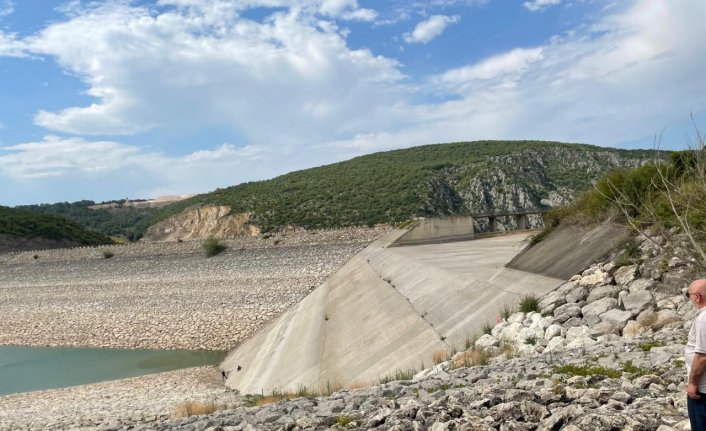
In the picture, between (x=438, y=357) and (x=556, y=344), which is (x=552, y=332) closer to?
(x=556, y=344)

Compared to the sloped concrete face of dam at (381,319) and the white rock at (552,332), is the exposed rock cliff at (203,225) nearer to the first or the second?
the sloped concrete face of dam at (381,319)

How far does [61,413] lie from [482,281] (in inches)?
429

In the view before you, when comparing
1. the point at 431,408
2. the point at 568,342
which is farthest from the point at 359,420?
the point at 568,342

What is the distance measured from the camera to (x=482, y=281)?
44.8ft

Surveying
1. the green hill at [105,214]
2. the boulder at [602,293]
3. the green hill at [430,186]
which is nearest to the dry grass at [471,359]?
the boulder at [602,293]

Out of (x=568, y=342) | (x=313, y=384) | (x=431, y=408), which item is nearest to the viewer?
(x=431, y=408)

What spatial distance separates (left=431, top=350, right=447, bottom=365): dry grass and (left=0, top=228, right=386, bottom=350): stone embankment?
54.4 ft

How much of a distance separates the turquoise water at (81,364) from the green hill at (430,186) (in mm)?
26560

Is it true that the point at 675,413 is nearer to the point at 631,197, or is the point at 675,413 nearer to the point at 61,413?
the point at 631,197

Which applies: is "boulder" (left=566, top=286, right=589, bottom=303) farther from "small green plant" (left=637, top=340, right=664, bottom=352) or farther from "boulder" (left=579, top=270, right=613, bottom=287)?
"small green plant" (left=637, top=340, right=664, bottom=352)

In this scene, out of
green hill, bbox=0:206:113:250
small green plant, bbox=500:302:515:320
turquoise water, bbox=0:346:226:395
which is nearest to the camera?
small green plant, bbox=500:302:515:320

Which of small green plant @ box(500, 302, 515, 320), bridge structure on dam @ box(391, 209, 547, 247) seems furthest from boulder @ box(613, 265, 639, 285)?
bridge structure on dam @ box(391, 209, 547, 247)

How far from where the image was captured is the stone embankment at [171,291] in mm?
26844

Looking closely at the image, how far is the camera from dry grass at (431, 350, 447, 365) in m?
9.63
